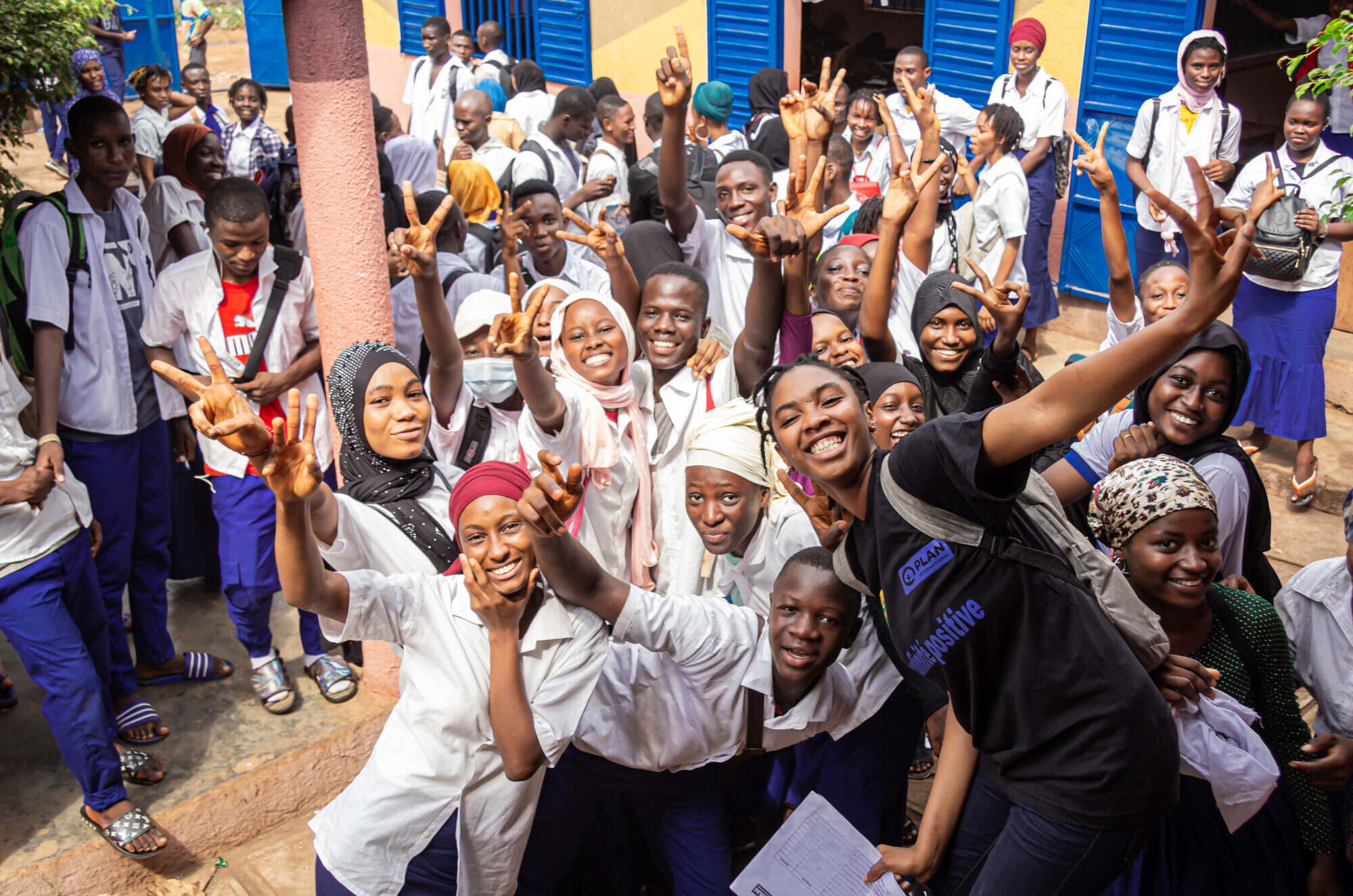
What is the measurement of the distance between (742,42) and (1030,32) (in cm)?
323

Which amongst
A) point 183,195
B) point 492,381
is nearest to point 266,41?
Result: point 183,195

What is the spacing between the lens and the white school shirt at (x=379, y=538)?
9.31 ft

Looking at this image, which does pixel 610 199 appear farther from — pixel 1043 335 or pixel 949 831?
pixel 949 831

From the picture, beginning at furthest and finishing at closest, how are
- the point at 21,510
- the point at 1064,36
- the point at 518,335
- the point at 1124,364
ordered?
the point at 1064,36, the point at 21,510, the point at 518,335, the point at 1124,364

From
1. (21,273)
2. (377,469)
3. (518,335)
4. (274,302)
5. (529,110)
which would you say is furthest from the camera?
(529,110)

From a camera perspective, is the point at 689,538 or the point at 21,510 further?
the point at 689,538

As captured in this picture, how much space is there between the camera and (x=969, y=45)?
8.01m

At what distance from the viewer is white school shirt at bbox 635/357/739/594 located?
11.6 ft

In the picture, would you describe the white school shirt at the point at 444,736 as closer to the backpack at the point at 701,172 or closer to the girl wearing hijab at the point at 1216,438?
the girl wearing hijab at the point at 1216,438

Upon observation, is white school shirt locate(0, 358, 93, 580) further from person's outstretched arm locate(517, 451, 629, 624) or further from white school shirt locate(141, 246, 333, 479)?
person's outstretched arm locate(517, 451, 629, 624)

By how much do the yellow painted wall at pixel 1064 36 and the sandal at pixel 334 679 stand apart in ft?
20.4

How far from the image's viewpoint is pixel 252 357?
12.8 feet

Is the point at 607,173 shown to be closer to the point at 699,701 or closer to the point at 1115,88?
the point at 1115,88

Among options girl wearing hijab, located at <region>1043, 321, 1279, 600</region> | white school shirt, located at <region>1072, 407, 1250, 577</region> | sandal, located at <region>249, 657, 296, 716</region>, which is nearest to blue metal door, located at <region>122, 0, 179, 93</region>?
sandal, located at <region>249, 657, 296, 716</region>
